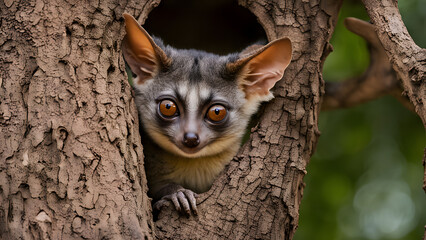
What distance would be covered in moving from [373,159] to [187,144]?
2.77 meters

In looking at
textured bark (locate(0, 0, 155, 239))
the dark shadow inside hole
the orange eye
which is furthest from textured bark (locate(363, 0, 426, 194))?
the dark shadow inside hole

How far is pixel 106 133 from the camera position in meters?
2.98

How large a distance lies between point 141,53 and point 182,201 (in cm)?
119

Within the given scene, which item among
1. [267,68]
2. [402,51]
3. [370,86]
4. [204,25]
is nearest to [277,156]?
[267,68]

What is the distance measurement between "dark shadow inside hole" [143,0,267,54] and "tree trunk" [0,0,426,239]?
2.46m

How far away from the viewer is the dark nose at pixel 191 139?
11.5ft

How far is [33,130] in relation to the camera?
2826 millimetres

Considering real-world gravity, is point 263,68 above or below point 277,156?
above

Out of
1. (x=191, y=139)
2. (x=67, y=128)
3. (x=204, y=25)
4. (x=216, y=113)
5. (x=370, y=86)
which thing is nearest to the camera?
(x=67, y=128)

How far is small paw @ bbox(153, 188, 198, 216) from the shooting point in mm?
3291

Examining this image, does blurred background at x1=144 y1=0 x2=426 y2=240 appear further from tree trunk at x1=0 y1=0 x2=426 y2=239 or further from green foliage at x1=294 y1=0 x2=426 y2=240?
tree trunk at x1=0 y1=0 x2=426 y2=239

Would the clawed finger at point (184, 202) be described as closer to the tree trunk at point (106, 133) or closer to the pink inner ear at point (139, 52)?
the tree trunk at point (106, 133)

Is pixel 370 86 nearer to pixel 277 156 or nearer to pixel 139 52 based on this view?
pixel 277 156

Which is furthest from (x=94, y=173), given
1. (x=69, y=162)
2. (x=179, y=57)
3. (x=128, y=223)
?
(x=179, y=57)
